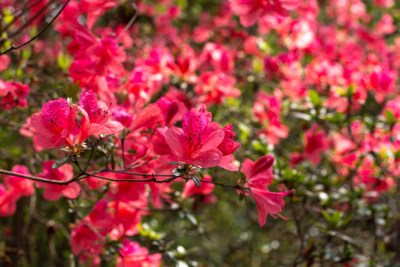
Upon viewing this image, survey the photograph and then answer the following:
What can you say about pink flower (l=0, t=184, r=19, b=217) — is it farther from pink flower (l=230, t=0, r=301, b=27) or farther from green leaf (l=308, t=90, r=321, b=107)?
green leaf (l=308, t=90, r=321, b=107)

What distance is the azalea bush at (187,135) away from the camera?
1.05 m

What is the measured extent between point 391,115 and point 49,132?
4.94ft

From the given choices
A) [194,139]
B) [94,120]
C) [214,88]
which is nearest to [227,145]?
[194,139]

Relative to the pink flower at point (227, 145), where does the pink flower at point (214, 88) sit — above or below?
below

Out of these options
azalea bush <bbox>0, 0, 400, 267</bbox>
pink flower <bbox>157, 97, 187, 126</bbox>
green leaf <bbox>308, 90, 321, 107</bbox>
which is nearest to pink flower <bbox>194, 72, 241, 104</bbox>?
azalea bush <bbox>0, 0, 400, 267</bbox>

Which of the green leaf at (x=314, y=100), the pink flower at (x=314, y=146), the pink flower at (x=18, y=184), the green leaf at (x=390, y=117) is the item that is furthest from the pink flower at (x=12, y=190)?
the green leaf at (x=390, y=117)

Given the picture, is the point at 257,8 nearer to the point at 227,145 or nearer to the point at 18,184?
the point at 227,145

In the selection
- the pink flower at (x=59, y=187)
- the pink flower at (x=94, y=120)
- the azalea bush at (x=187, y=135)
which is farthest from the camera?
the pink flower at (x=59, y=187)

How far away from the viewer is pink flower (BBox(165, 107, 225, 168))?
3.10 ft

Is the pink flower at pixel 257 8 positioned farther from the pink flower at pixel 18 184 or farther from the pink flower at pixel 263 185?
the pink flower at pixel 18 184

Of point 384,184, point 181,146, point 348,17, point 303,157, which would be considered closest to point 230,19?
point 348,17

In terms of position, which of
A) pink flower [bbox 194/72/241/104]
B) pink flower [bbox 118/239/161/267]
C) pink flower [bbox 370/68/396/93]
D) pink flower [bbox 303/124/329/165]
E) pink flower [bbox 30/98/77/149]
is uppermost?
pink flower [bbox 30/98/77/149]

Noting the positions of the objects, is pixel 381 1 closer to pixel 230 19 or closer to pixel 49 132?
pixel 230 19

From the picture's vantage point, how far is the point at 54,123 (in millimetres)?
935
